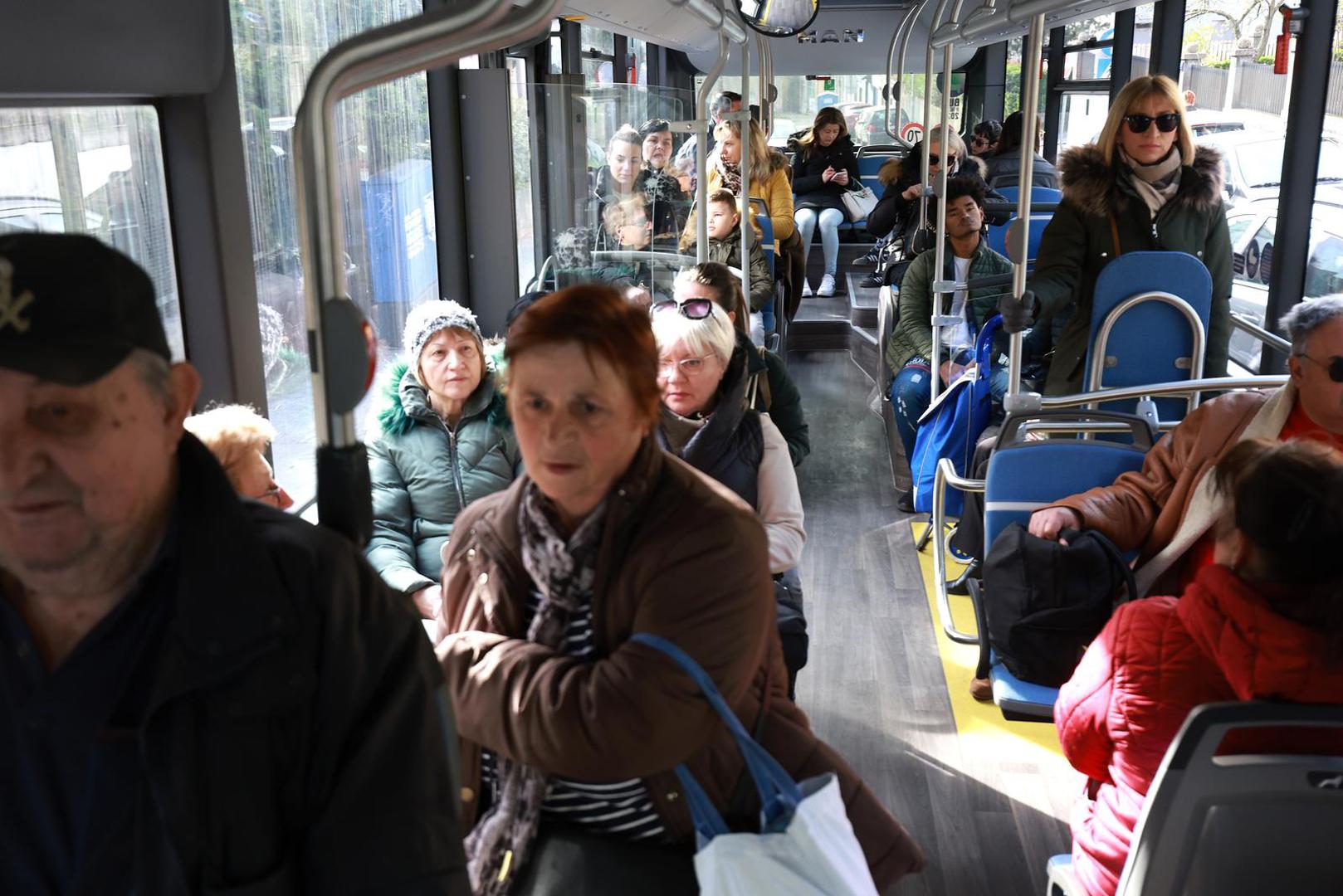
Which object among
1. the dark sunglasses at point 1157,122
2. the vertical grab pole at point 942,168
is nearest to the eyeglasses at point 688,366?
the dark sunglasses at point 1157,122

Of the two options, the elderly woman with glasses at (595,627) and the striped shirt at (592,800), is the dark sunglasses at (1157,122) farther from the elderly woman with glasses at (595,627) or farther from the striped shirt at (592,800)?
the striped shirt at (592,800)

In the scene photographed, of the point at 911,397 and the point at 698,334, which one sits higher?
the point at 698,334

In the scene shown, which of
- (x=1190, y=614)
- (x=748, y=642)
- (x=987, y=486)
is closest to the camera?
(x=748, y=642)

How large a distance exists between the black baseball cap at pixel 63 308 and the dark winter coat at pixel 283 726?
135 mm

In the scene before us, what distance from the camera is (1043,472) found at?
312 cm

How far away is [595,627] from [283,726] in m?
0.68

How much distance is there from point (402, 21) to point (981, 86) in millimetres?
13403

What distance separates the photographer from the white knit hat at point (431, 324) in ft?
10.2

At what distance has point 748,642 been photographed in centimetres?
166

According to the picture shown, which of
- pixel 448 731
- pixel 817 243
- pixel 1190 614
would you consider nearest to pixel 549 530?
pixel 448 731

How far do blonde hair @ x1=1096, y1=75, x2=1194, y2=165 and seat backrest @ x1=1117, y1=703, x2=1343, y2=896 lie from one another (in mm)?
2560

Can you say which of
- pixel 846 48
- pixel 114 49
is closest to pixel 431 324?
pixel 114 49

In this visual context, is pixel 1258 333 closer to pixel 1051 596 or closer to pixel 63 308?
pixel 1051 596

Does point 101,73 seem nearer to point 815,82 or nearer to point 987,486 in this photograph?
point 987,486
